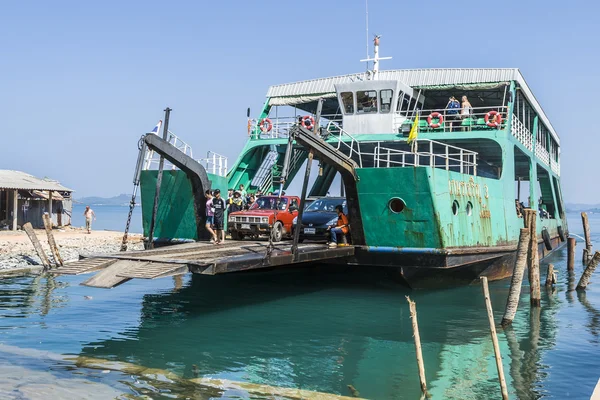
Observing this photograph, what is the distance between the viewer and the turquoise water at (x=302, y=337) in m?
9.73

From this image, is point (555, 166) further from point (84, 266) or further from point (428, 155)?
point (84, 266)

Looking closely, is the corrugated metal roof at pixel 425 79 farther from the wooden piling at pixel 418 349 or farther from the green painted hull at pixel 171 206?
the wooden piling at pixel 418 349

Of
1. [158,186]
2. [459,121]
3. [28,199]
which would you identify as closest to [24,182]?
[28,199]

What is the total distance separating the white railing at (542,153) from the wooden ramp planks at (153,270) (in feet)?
67.1

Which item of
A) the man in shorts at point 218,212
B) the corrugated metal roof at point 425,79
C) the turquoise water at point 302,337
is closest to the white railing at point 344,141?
the corrugated metal roof at point 425,79

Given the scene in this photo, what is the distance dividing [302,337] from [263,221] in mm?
5988

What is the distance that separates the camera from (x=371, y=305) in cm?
1592

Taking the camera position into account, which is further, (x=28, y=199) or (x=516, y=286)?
(x=28, y=199)

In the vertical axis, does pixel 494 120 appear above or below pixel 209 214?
above

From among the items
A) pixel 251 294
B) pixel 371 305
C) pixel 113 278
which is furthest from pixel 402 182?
pixel 113 278

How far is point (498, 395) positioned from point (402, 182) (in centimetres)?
697

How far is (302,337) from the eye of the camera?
12.5 m

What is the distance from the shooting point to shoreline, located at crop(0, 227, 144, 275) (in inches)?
862

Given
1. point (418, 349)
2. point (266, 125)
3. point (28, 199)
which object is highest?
point (266, 125)
